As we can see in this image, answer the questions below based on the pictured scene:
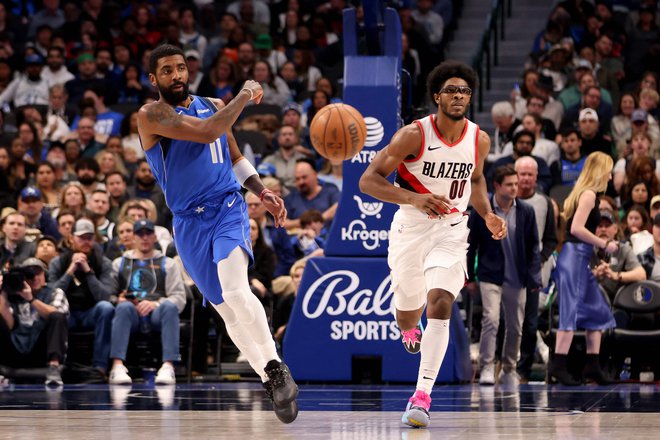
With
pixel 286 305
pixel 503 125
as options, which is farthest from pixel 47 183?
pixel 503 125

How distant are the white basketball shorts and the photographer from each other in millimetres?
4322

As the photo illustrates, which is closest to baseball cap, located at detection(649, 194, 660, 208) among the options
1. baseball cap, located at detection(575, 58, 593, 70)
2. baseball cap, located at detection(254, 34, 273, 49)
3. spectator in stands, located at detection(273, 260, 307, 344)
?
spectator in stands, located at detection(273, 260, 307, 344)

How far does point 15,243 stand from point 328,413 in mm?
5212

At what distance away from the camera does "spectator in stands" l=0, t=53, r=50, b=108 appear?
17.9 meters

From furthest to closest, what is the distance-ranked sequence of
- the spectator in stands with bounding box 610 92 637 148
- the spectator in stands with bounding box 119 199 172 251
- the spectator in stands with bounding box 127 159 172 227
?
the spectator in stands with bounding box 610 92 637 148
the spectator in stands with bounding box 127 159 172 227
the spectator in stands with bounding box 119 199 172 251

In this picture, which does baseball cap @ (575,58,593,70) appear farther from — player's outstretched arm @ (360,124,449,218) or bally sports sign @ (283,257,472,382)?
player's outstretched arm @ (360,124,449,218)

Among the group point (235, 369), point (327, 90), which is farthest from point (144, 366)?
point (327, 90)

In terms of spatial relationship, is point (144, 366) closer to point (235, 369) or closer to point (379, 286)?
point (235, 369)

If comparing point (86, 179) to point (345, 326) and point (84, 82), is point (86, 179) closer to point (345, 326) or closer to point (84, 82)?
point (84, 82)

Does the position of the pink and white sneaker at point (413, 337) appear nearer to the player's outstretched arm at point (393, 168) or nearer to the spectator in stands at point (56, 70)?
the player's outstretched arm at point (393, 168)

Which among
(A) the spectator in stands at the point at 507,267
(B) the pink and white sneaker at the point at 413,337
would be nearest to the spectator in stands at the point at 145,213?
(A) the spectator in stands at the point at 507,267

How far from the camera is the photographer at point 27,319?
1159 cm

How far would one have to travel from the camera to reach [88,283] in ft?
39.1

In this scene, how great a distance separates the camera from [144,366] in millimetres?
12180
